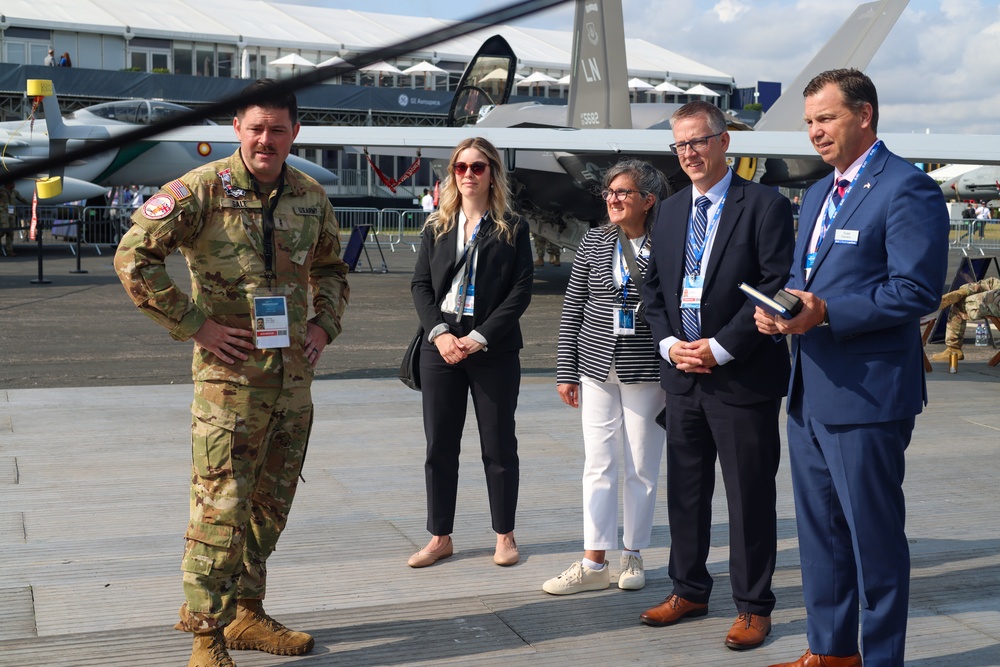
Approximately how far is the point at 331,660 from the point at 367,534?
1.50 m

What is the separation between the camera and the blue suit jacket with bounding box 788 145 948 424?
3070mm

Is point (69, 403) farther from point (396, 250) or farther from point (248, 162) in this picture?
point (396, 250)

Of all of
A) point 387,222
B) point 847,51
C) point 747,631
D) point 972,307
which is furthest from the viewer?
point 387,222

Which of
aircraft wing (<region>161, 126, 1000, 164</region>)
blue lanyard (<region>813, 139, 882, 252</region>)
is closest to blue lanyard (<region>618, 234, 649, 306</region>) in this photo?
blue lanyard (<region>813, 139, 882, 252</region>)

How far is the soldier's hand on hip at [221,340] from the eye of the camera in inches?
132

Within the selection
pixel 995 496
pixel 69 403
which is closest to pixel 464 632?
pixel 995 496

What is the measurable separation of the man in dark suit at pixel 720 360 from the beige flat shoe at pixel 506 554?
2.88 feet

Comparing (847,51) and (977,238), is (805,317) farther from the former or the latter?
(977,238)

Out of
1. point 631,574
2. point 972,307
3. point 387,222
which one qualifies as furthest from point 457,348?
point 387,222

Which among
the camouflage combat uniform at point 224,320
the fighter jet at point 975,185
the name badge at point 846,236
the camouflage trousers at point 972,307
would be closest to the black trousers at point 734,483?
the name badge at point 846,236

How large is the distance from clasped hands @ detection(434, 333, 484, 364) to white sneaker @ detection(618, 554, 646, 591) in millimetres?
1132

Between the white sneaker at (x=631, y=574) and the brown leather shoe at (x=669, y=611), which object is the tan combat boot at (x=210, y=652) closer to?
the brown leather shoe at (x=669, y=611)

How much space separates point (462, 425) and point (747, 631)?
159 cm

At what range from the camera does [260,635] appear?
3627mm
